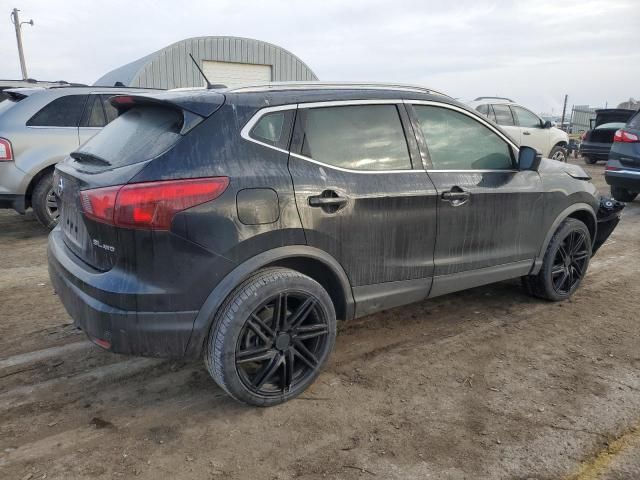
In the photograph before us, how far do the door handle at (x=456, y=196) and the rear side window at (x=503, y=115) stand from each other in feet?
30.6

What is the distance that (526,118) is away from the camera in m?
12.9

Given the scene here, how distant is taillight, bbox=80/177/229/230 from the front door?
5.34 ft

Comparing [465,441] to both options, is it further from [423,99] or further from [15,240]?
[15,240]

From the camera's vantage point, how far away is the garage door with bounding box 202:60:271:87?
1934cm

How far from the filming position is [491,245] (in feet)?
12.6

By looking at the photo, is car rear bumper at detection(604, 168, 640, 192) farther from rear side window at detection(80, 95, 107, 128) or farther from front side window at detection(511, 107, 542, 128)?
rear side window at detection(80, 95, 107, 128)

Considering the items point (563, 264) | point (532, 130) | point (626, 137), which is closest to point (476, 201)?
point (563, 264)

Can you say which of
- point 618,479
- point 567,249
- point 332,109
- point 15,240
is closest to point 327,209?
point 332,109

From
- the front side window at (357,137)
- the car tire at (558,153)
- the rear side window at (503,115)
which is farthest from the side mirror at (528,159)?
the car tire at (558,153)

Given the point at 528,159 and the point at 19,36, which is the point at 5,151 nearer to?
the point at 528,159

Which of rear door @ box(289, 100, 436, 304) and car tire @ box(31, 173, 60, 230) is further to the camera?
car tire @ box(31, 173, 60, 230)

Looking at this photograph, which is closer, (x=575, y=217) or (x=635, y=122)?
(x=575, y=217)

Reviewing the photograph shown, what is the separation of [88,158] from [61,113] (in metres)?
4.16

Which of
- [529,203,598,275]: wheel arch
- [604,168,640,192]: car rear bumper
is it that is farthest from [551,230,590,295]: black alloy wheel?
[604,168,640,192]: car rear bumper
